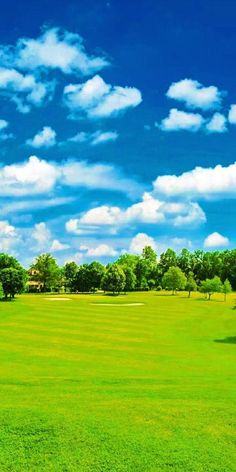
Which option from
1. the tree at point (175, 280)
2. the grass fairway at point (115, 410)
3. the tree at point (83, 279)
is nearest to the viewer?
the grass fairway at point (115, 410)

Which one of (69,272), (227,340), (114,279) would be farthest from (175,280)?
(227,340)

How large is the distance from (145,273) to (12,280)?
2962 inches

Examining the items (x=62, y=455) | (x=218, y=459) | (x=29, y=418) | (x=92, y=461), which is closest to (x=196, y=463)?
(x=218, y=459)

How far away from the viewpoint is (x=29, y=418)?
13.1 meters

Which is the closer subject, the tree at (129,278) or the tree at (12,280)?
the tree at (12,280)

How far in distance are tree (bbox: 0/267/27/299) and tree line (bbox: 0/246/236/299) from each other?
31.6 m

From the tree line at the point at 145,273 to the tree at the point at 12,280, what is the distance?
104 feet

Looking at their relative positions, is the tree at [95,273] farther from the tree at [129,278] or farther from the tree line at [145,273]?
the tree at [129,278]

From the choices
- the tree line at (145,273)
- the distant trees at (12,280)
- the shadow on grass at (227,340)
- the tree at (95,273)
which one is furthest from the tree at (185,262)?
the shadow on grass at (227,340)

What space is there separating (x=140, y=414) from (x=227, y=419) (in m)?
2.58

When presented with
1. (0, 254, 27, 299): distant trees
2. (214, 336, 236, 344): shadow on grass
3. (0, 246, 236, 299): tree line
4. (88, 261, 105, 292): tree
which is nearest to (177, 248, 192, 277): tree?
(0, 246, 236, 299): tree line

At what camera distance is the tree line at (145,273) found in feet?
426

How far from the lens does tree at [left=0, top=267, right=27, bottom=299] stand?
Result: 89.6 meters

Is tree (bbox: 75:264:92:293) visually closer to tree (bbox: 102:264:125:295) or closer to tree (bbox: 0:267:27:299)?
tree (bbox: 102:264:125:295)
